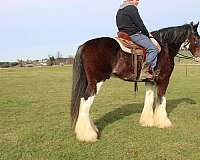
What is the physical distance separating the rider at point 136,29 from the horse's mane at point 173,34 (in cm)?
75

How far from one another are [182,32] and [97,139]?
3753 mm

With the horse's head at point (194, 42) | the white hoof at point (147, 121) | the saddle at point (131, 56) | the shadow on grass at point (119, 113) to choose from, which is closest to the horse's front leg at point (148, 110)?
the white hoof at point (147, 121)

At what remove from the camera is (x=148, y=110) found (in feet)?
32.7

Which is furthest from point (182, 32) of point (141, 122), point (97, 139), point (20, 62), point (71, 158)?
point (20, 62)

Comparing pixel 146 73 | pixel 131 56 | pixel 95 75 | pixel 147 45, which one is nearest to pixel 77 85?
pixel 95 75

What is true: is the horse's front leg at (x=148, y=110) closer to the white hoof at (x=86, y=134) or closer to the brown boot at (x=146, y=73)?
the brown boot at (x=146, y=73)

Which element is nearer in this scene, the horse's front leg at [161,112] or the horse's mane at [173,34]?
the horse's front leg at [161,112]

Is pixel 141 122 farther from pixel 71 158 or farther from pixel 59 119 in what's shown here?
pixel 71 158

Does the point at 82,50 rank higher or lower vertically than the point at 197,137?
higher

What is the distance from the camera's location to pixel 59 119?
11.0 metres

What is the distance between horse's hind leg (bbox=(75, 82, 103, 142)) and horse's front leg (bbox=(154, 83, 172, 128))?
2026mm

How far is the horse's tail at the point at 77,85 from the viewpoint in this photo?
830cm

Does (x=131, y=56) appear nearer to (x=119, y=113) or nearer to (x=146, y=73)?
(x=146, y=73)

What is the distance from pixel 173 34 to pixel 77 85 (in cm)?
317
